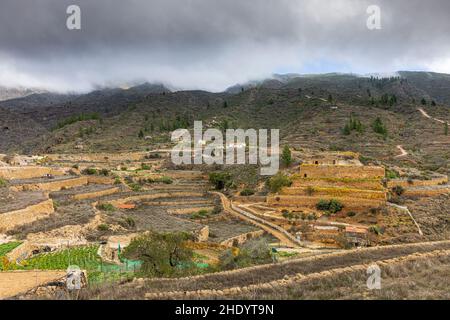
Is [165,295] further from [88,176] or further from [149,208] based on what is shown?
[88,176]

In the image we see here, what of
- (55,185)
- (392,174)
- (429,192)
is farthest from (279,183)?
(55,185)

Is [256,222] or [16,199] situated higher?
[16,199]

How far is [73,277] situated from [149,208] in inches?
1066

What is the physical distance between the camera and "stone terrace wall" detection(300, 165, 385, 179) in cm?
3803

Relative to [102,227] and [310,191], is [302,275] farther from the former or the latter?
[310,191]

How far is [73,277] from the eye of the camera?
1164 cm

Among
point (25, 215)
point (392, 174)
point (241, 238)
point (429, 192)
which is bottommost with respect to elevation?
point (241, 238)

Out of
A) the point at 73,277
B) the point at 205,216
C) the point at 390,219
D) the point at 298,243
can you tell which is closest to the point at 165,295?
the point at 73,277

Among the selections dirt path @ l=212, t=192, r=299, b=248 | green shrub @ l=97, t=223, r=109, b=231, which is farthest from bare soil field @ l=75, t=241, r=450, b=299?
green shrub @ l=97, t=223, r=109, b=231

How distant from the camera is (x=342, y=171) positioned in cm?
3850

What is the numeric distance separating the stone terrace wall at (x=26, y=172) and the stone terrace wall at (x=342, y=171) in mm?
28882

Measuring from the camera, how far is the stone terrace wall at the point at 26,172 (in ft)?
138

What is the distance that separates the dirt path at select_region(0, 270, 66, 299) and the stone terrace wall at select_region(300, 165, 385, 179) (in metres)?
28.2

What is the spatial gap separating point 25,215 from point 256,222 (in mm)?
16384
